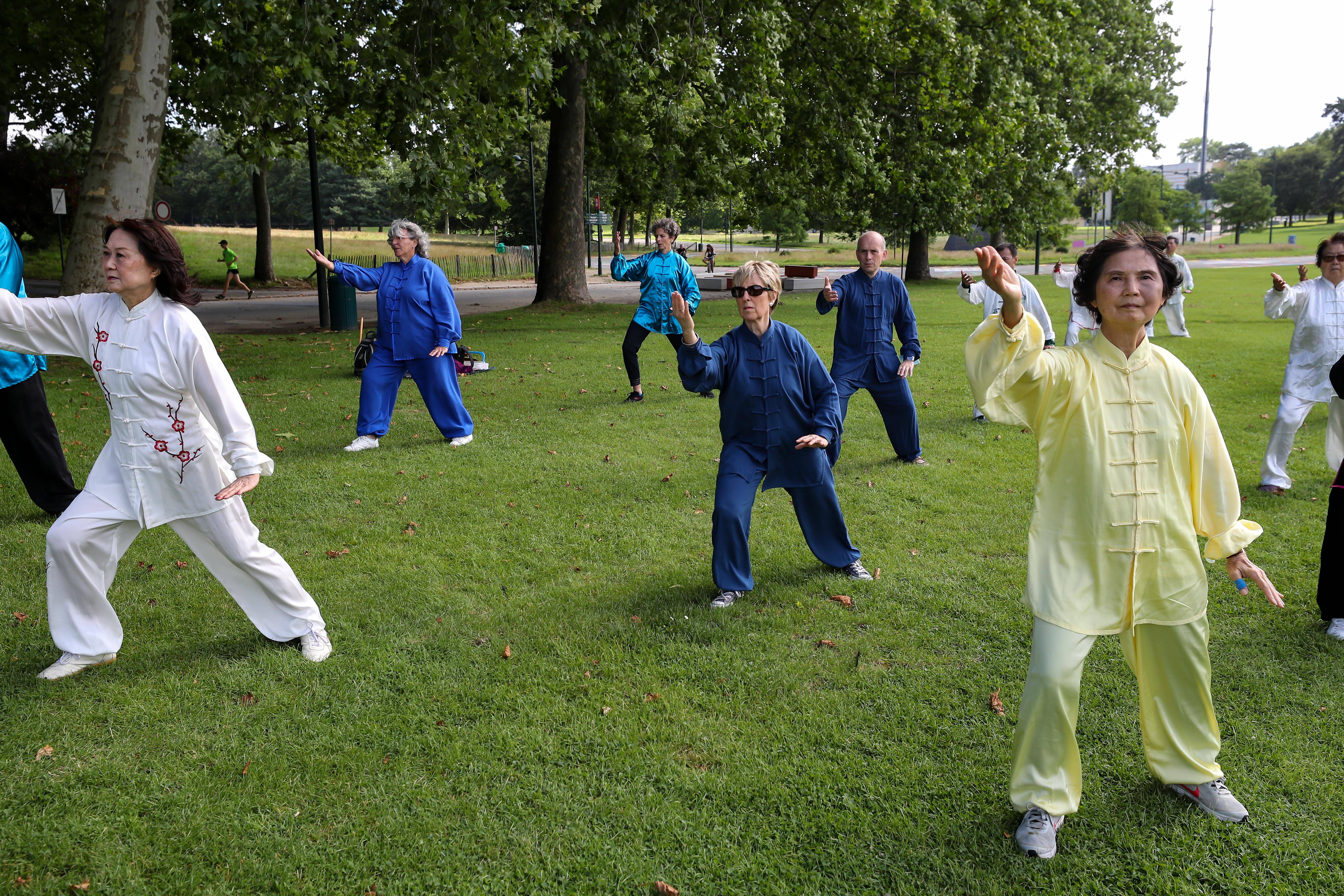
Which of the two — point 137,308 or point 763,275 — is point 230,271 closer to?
point 137,308

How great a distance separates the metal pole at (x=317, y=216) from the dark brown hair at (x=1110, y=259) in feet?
44.7

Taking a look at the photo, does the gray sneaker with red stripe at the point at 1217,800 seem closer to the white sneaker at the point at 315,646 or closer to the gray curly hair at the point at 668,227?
the white sneaker at the point at 315,646

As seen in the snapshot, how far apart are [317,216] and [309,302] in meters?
11.2

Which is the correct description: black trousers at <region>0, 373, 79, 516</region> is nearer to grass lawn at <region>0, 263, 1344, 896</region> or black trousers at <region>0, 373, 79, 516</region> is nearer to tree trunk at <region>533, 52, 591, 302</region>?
grass lawn at <region>0, 263, 1344, 896</region>

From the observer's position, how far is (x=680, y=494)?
7.96 meters

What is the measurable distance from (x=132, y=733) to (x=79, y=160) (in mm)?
25188

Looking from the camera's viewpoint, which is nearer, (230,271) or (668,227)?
(668,227)

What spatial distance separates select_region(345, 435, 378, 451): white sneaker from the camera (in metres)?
9.42

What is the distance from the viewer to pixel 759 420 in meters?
5.48

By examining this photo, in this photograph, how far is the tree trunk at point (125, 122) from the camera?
501 inches

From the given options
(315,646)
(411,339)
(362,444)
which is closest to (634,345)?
(411,339)

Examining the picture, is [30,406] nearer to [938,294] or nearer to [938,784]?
[938,784]

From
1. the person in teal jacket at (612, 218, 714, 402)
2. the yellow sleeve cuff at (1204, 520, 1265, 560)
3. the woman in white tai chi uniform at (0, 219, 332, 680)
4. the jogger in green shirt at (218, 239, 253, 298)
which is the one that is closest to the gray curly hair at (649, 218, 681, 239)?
the person in teal jacket at (612, 218, 714, 402)

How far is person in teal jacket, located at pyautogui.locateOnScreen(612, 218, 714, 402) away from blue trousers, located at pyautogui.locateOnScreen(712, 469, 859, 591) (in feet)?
17.1
